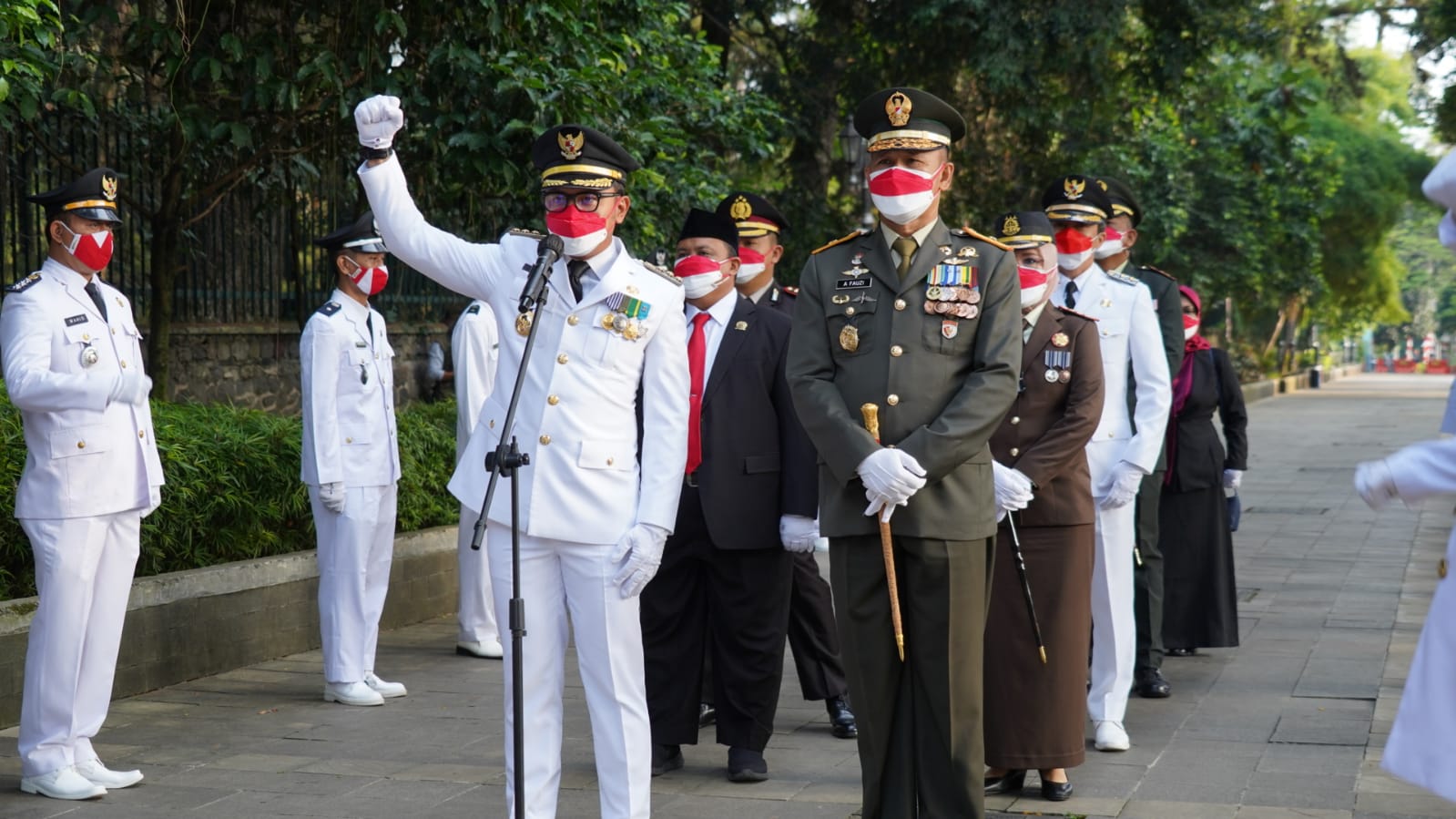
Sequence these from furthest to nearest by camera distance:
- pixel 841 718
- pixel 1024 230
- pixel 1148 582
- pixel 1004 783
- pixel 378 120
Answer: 1. pixel 1148 582
2. pixel 841 718
3. pixel 1024 230
4. pixel 1004 783
5. pixel 378 120

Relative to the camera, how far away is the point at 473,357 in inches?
356

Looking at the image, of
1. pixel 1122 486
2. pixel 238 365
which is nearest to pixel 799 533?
pixel 1122 486

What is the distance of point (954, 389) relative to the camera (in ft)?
16.7

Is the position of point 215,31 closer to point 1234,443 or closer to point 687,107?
point 687,107

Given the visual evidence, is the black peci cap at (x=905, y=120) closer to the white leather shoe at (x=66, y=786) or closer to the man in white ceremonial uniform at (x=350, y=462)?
the man in white ceremonial uniform at (x=350, y=462)

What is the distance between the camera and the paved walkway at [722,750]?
19.7 feet

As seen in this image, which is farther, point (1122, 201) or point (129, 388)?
point (1122, 201)

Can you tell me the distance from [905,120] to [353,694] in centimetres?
422

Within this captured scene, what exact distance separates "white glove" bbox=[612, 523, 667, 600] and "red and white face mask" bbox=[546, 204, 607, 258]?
86 cm

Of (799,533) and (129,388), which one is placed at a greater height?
(129,388)

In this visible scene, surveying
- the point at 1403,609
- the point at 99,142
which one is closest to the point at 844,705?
the point at 1403,609

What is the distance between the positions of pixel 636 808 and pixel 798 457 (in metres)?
1.70

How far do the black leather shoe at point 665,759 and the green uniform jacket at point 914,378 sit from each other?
1.70 metres

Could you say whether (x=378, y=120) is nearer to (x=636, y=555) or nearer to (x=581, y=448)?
(x=581, y=448)
